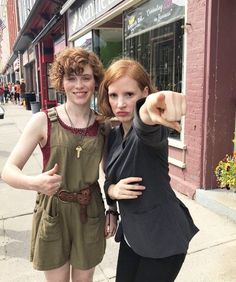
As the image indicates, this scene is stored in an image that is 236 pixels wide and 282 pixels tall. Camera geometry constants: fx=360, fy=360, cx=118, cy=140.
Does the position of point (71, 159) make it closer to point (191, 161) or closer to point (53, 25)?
point (191, 161)

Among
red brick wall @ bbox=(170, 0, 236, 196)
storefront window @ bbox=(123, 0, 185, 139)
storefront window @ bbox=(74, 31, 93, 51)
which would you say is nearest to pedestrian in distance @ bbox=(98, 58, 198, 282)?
red brick wall @ bbox=(170, 0, 236, 196)

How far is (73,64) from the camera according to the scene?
178 centimetres

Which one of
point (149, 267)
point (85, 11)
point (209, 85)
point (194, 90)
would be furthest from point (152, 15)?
point (149, 267)

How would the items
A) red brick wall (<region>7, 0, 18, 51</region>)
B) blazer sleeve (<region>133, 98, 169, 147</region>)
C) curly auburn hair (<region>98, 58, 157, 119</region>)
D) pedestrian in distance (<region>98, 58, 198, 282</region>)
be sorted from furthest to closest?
red brick wall (<region>7, 0, 18, 51</region>)
curly auburn hair (<region>98, 58, 157, 119</region>)
pedestrian in distance (<region>98, 58, 198, 282</region>)
blazer sleeve (<region>133, 98, 169, 147</region>)

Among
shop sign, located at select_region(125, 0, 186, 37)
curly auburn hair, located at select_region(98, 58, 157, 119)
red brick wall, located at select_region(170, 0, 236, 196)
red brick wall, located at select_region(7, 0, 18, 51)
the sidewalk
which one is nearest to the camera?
curly auburn hair, located at select_region(98, 58, 157, 119)

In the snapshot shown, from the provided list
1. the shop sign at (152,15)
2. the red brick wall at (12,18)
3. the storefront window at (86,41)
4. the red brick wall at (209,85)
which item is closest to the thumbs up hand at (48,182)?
the red brick wall at (209,85)

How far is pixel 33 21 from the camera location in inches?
634

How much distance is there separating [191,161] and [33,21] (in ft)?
44.7

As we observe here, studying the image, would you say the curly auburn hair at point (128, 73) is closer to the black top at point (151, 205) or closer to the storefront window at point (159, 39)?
the black top at point (151, 205)

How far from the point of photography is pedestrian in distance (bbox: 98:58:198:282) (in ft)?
4.83

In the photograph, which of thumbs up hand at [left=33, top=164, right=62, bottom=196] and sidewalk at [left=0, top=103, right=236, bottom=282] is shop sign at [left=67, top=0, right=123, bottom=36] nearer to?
sidewalk at [left=0, top=103, right=236, bottom=282]

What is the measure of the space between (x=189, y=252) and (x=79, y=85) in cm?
210

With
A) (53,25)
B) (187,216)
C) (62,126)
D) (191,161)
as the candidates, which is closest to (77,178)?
(62,126)

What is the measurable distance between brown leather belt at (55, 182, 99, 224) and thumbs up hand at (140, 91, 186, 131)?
28.1 inches
